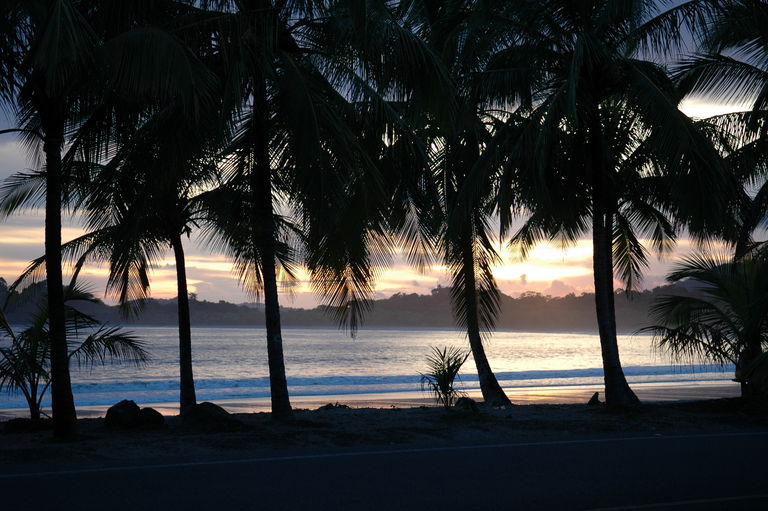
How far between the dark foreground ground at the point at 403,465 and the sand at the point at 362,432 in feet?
0.09

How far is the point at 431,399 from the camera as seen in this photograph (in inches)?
977

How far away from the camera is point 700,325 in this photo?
43.7ft

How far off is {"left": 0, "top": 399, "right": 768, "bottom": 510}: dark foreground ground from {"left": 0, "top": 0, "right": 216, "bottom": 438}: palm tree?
172 cm

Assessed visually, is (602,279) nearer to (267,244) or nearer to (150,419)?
(267,244)

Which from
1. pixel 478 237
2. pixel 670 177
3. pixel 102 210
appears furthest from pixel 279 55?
pixel 478 237

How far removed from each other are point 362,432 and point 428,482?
119 inches

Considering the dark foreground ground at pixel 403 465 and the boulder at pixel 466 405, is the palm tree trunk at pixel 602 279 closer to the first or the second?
the dark foreground ground at pixel 403 465

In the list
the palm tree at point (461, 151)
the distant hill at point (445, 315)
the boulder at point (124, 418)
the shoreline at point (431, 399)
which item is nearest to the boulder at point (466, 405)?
the palm tree at point (461, 151)

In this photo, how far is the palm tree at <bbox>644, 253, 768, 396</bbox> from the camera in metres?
13.0

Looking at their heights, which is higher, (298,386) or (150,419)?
(150,419)

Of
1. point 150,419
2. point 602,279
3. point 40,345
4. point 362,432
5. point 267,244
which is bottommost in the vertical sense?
point 362,432

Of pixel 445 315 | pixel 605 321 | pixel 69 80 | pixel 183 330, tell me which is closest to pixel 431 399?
pixel 183 330

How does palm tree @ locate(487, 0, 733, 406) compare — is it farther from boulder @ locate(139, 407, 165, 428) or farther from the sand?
boulder @ locate(139, 407, 165, 428)

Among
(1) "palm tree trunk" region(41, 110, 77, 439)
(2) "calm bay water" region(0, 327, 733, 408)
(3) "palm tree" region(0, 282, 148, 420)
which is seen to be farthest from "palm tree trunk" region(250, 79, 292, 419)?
(2) "calm bay water" region(0, 327, 733, 408)
